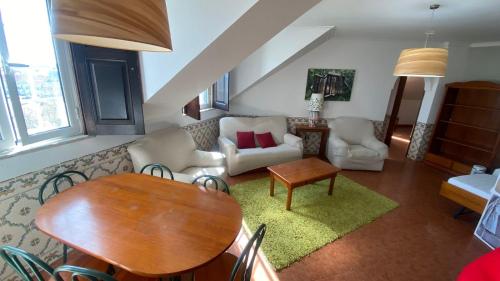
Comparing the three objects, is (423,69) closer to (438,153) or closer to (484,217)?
(484,217)

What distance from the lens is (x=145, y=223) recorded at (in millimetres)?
1183

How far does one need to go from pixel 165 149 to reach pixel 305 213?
1.78m

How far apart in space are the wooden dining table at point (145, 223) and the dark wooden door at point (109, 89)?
1.83 ft

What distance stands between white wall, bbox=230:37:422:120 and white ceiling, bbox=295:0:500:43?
1.76 feet

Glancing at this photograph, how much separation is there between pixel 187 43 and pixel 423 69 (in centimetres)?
200

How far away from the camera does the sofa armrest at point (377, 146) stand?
356 centimetres

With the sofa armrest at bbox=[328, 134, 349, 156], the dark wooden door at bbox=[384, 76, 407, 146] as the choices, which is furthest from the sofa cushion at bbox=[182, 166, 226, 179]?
the dark wooden door at bbox=[384, 76, 407, 146]

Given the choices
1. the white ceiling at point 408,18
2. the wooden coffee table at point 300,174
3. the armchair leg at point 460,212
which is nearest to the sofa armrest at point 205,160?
the wooden coffee table at point 300,174

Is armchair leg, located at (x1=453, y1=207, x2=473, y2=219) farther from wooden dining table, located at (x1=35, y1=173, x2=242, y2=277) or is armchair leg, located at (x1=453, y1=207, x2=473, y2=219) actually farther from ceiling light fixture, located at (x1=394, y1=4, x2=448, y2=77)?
wooden dining table, located at (x1=35, y1=173, x2=242, y2=277)

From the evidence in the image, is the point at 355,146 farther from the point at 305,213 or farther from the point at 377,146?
the point at 305,213

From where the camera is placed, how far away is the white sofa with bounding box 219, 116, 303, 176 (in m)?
3.23

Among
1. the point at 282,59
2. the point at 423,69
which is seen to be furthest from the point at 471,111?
the point at 282,59

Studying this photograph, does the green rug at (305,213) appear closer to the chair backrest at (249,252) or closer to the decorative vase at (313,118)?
the chair backrest at (249,252)

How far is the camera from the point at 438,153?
13.4 ft
